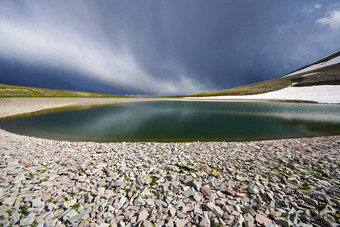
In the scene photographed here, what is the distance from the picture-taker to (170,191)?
4625 mm

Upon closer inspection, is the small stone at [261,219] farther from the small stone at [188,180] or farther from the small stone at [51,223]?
the small stone at [51,223]

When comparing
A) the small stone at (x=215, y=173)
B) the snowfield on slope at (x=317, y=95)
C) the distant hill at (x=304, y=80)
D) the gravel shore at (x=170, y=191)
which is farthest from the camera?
the distant hill at (x=304, y=80)

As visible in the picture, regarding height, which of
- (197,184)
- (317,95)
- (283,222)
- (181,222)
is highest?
(317,95)

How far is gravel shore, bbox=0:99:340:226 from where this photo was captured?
3.47m

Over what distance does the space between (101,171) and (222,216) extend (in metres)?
5.12

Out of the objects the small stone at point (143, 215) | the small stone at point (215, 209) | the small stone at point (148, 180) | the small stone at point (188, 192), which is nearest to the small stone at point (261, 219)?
the small stone at point (215, 209)

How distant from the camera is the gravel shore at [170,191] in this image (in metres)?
3.47

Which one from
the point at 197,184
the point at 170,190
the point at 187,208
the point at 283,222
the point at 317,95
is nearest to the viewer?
the point at 283,222

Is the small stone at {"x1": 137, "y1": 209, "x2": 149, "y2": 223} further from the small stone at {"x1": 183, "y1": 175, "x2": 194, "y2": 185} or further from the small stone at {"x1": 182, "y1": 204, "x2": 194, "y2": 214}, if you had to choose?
the small stone at {"x1": 183, "y1": 175, "x2": 194, "y2": 185}

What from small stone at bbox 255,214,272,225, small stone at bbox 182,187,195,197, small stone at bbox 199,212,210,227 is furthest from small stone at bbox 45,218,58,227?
small stone at bbox 255,214,272,225

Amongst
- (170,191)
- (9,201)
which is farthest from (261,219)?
(9,201)

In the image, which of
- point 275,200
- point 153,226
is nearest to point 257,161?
point 275,200

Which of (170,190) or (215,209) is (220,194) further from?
(170,190)

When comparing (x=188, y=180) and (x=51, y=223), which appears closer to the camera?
(x=51, y=223)
